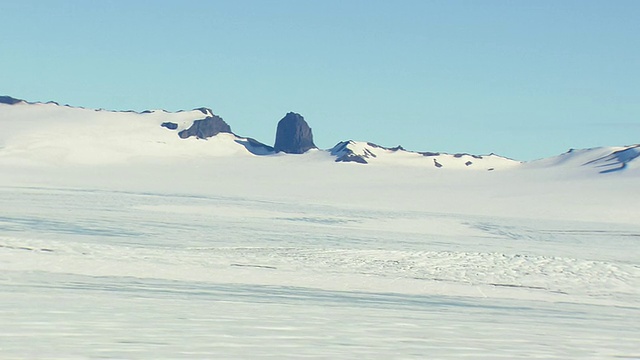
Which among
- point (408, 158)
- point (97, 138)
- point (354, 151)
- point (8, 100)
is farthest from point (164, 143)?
point (408, 158)

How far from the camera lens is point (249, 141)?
125m

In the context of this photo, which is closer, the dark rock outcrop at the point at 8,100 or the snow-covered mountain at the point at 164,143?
the snow-covered mountain at the point at 164,143

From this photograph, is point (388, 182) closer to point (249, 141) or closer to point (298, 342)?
point (249, 141)

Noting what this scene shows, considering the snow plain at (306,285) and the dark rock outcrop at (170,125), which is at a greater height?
the dark rock outcrop at (170,125)

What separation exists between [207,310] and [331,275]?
5027 mm

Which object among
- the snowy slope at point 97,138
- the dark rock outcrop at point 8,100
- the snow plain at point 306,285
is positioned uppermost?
the dark rock outcrop at point 8,100

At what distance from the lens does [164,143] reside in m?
113

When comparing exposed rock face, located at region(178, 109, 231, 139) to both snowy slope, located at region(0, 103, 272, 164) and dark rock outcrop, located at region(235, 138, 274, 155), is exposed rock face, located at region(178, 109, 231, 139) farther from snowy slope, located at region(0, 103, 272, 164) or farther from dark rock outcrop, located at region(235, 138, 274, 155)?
dark rock outcrop, located at region(235, 138, 274, 155)

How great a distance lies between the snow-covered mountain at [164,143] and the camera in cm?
9719

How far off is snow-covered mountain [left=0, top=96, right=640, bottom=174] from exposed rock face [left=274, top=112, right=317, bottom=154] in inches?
5.5

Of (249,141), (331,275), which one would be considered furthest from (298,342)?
(249,141)

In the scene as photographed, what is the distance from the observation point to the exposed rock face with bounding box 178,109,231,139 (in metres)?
121

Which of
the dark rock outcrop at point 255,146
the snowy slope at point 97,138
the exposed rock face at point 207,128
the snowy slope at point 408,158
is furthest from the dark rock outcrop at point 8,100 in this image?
the snowy slope at point 408,158

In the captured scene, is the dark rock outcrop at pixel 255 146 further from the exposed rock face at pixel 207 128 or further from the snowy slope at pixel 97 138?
the exposed rock face at pixel 207 128
